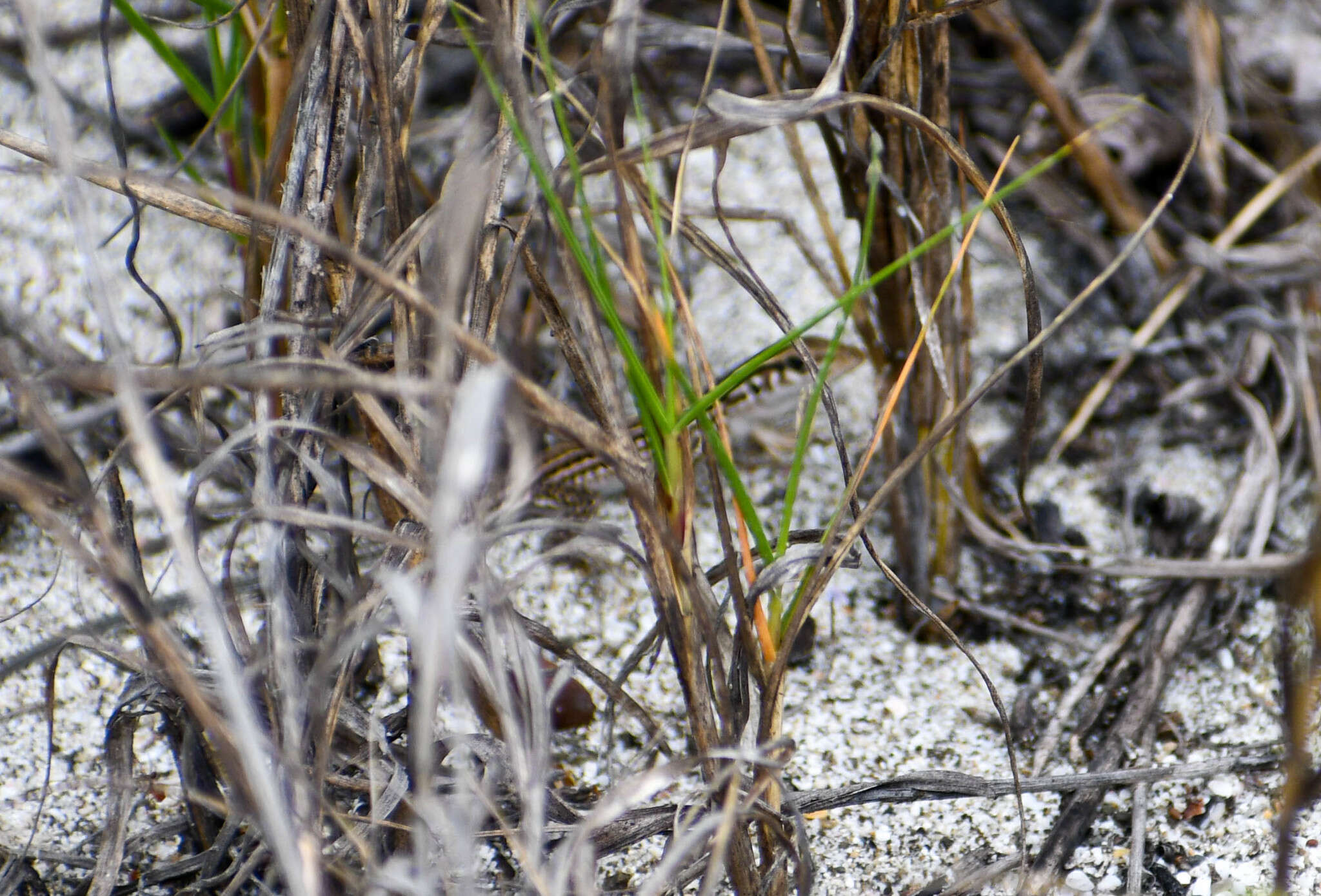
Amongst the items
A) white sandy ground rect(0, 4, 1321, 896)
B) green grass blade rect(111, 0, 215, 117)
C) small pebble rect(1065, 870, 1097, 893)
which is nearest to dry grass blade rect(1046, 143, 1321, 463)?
white sandy ground rect(0, 4, 1321, 896)

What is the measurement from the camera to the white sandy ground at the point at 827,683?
790mm

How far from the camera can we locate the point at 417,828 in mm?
506

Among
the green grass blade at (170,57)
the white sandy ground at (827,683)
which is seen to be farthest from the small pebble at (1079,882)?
the green grass blade at (170,57)

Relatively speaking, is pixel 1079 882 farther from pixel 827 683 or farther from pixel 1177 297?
pixel 1177 297

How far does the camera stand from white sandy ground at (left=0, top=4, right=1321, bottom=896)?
0.79 meters

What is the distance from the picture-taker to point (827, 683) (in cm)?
95

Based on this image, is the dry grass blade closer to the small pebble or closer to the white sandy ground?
the white sandy ground

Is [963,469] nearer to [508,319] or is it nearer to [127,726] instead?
[508,319]

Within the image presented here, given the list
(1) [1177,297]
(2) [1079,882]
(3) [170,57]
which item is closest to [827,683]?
(2) [1079,882]

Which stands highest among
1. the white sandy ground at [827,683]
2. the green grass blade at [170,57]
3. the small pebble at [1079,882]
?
the green grass blade at [170,57]

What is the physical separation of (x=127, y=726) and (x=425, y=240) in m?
0.39

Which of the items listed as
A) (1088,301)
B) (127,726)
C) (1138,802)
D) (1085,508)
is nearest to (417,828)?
(127,726)

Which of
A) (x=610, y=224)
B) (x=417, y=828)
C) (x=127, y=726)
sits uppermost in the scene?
(x=610, y=224)

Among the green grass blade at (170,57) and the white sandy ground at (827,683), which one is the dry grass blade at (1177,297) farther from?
the green grass blade at (170,57)
